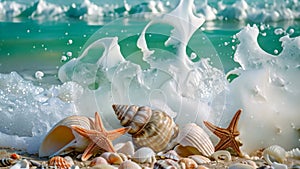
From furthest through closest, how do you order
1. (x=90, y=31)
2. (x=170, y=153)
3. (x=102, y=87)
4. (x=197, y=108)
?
(x=90, y=31) < (x=102, y=87) < (x=197, y=108) < (x=170, y=153)

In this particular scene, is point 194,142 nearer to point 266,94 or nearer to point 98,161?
point 98,161

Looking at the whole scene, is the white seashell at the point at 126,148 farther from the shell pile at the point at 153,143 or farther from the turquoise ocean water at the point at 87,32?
the turquoise ocean water at the point at 87,32

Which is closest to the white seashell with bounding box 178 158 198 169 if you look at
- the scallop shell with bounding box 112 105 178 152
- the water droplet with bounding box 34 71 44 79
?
the scallop shell with bounding box 112 105 178 152

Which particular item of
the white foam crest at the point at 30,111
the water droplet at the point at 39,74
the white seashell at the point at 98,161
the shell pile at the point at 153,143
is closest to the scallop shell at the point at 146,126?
the shell pile at the point at 153,143

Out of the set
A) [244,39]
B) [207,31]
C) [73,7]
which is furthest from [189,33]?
[73,7]

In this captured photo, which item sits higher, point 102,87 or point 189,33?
point 189,33

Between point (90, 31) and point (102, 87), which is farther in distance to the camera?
point (90, 31)

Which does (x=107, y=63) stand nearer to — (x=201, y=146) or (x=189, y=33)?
(x=189, y=33)
